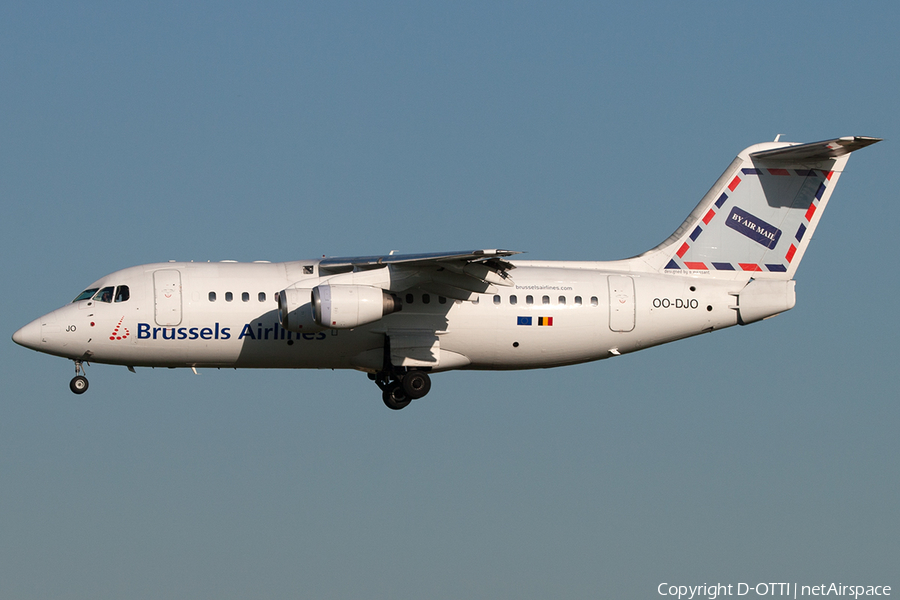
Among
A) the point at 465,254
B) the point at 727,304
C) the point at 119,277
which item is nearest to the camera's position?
the point at 465,254

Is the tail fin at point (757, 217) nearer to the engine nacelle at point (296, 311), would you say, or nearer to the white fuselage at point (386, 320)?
the white fuselage at point (386, 320)

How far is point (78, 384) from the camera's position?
21641 mm

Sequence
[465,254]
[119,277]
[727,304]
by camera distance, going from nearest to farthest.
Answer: [465,254]
[119,277]
[727,304]

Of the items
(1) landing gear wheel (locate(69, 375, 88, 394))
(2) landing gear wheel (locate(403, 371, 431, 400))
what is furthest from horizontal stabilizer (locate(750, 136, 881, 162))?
(1) landing gear wheel (locate(69, 375, 88, 394))

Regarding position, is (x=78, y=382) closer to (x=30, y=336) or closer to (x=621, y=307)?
(x=30, y=336)

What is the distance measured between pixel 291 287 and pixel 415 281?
1.98 meters

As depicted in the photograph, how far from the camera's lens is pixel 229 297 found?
2116cm

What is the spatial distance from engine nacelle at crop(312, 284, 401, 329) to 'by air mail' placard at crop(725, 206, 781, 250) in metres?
7.00

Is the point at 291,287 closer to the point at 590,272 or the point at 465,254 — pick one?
the point at 465,254

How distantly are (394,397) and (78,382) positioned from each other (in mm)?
5228

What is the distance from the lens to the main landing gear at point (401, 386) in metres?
21.8

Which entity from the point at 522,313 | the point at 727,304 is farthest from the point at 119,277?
the point at 727,304

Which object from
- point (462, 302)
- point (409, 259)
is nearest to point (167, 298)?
point (409, 259)

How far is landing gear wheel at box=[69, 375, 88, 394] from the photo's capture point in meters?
21.6
